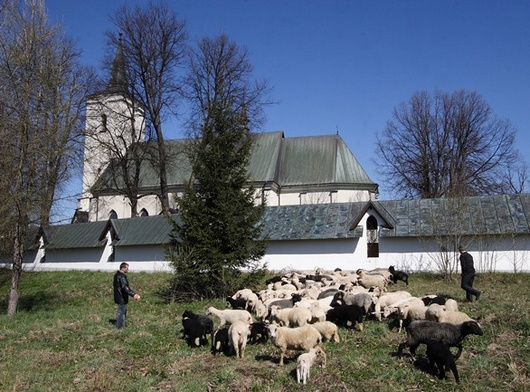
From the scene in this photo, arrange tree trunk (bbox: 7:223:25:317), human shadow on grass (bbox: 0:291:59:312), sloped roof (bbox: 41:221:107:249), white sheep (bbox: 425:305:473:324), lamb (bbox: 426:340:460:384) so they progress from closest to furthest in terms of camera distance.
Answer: lamb (bbox: 426:340:460:384), white sheep (bbox: 425:305:473:324), tree trunk (bbox: 7:223:25:317), human shadow on grass (bbox: 0:291:59:312), sloped roof (bbox: 41:221:107:249)

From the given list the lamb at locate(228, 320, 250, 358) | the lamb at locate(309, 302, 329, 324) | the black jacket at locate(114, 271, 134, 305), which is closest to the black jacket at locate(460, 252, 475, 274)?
the lamb at locate(309, 302, 329, 324)

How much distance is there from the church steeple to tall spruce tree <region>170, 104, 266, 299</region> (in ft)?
78.4

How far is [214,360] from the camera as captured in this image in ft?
31.7

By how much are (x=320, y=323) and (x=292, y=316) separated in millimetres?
1101

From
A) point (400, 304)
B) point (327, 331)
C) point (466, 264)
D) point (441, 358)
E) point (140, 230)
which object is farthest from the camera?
point (140, 230)

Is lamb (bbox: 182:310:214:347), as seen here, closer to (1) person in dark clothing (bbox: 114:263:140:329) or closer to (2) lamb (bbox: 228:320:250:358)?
(2) lamb (bbox: 228:320:250:358)

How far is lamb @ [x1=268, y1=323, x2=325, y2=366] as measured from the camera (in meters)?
9.12

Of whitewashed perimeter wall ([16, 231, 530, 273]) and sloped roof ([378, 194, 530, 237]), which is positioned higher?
sloped roof ([378, 194, 530, 237])

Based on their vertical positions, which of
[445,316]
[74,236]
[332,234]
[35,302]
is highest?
[332,234]

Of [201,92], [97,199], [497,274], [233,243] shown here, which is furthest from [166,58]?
[497,274]

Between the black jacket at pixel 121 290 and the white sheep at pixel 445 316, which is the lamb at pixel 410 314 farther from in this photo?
the black jacket at pixel 121 290

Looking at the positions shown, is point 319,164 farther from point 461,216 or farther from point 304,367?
point 304,367

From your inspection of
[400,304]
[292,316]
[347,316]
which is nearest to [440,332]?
[400,304]

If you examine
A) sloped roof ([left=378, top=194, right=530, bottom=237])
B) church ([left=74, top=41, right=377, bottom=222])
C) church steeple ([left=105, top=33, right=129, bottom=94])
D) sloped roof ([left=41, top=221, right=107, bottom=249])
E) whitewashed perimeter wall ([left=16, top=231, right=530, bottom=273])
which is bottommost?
whitewashed perimeter wall ([left=16, top=231, right=530, bottom=273])
